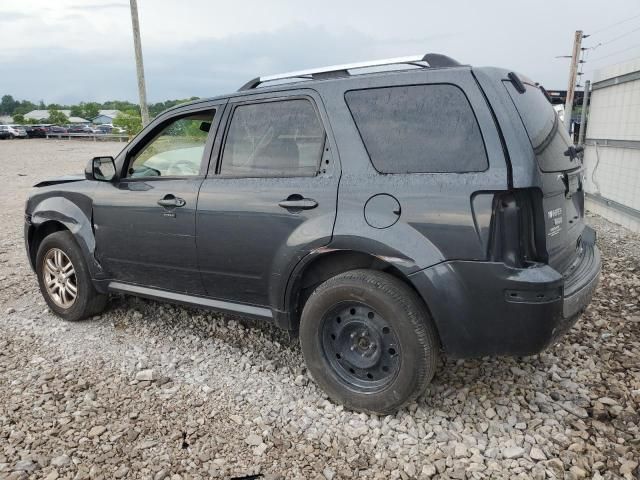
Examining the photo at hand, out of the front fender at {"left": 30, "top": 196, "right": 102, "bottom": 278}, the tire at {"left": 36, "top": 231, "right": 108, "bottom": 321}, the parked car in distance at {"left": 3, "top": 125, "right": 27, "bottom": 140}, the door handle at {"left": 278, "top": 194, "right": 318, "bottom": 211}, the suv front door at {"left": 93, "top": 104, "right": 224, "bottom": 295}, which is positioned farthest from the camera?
the parked car in distance at {"left": 3, "top": 125, "right": 27, "bottom": 140}

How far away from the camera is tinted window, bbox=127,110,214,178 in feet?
12.2

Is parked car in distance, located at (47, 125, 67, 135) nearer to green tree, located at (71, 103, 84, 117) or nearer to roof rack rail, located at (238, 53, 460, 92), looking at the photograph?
roof rack rail, located at (238, 53, 460, 92)

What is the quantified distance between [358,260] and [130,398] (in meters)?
1.68

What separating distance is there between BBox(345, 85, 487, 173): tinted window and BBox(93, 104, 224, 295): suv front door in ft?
3.97

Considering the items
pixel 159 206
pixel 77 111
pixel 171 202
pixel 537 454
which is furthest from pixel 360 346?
pixel 77 111

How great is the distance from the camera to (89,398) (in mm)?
3287

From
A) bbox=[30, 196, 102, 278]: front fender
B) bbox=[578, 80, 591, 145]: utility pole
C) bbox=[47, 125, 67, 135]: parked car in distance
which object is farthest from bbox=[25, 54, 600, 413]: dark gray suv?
bbox=[47, 125, 67, 135]: parked car in distance

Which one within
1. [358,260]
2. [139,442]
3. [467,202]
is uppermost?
[467,202]

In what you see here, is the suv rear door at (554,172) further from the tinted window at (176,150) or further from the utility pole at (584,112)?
the utility pole at (584,112)

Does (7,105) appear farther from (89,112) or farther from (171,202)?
(171,202)

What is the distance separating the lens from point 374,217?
2826 millimetres

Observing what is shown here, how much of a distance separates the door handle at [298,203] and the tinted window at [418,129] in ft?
1.43

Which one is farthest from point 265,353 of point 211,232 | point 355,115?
point 355,115

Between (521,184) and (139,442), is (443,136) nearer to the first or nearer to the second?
(521,184)
